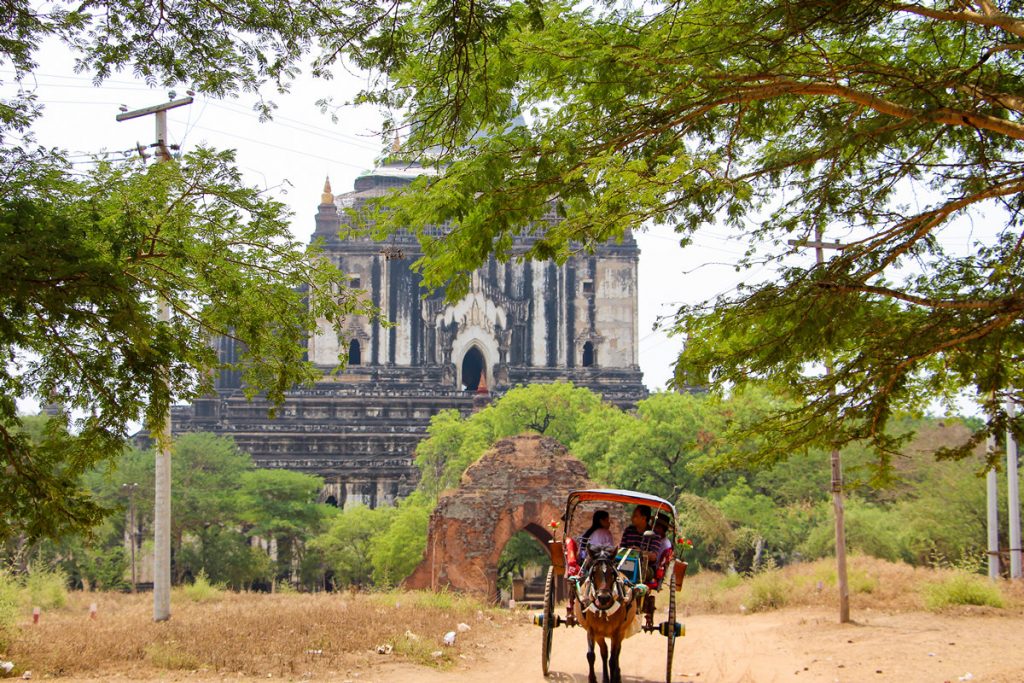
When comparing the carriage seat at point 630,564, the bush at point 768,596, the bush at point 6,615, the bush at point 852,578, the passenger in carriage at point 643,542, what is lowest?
the bush at point 768,596

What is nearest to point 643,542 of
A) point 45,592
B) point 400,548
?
point 45,592

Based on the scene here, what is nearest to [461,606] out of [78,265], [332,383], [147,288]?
[147,288]

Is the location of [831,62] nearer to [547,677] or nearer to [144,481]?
[547,677]

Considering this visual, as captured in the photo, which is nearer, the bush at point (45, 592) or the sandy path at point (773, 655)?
the sandy path at point (773, 655)

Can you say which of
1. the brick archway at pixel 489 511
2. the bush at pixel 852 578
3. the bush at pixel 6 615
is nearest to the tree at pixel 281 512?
the brick archway at pixel 489 511

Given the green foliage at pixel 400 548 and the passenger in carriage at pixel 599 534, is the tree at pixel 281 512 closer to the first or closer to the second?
the green foliage at pixel 400 548

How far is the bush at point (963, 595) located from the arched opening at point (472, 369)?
3162 centimetres

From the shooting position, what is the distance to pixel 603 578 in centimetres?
797

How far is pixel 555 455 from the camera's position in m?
21.1

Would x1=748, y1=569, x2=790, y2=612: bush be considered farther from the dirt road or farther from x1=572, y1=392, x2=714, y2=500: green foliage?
x1=572, y1=392, x2=714, y2=500: green foliage

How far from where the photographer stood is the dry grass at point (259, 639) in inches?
420

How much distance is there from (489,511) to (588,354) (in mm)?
26515

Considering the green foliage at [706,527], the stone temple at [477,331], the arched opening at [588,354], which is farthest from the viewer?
the arched opening at [588,354]

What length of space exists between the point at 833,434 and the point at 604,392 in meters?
34.4
